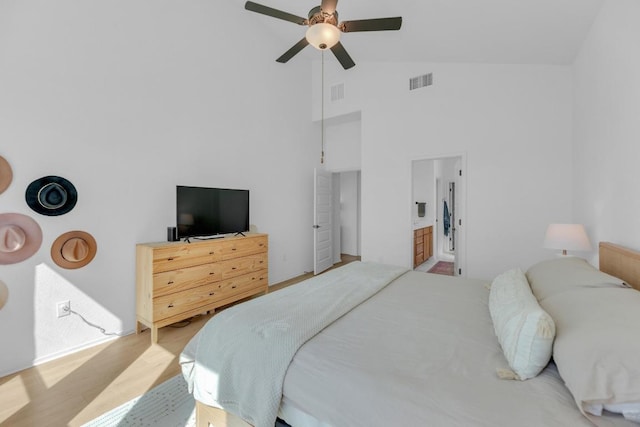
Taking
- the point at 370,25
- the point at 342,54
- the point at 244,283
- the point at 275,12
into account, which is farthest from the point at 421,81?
the point at 244,283

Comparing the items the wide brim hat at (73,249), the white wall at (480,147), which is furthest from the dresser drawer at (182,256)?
the white wall at (480,147)

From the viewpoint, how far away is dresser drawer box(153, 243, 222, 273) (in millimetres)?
2688

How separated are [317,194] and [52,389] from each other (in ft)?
13.0

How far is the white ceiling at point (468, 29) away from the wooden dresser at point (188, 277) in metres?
3.14

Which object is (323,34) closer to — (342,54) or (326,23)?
(326,23)

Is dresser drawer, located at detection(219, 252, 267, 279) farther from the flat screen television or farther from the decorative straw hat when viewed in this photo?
the decorative straw hat

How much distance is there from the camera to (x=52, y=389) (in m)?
2.01

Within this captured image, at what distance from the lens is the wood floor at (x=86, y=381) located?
5.79 ft

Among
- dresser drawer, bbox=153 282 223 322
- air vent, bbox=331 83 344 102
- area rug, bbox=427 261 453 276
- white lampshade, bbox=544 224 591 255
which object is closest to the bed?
white lampshade, bbox=544 224 591 255

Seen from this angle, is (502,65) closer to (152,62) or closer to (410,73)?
(410,73)

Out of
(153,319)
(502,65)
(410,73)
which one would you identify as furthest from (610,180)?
(153,319)

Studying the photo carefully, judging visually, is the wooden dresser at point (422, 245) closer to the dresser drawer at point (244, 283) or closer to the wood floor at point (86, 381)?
the dresser drawer at point (244, 283)

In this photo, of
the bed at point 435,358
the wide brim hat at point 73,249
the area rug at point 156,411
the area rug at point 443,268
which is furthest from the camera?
the area rug at point 443,268

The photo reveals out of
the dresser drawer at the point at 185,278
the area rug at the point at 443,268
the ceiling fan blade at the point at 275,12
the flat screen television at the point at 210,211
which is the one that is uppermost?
the ceiling fan blade at the point at 275,12
